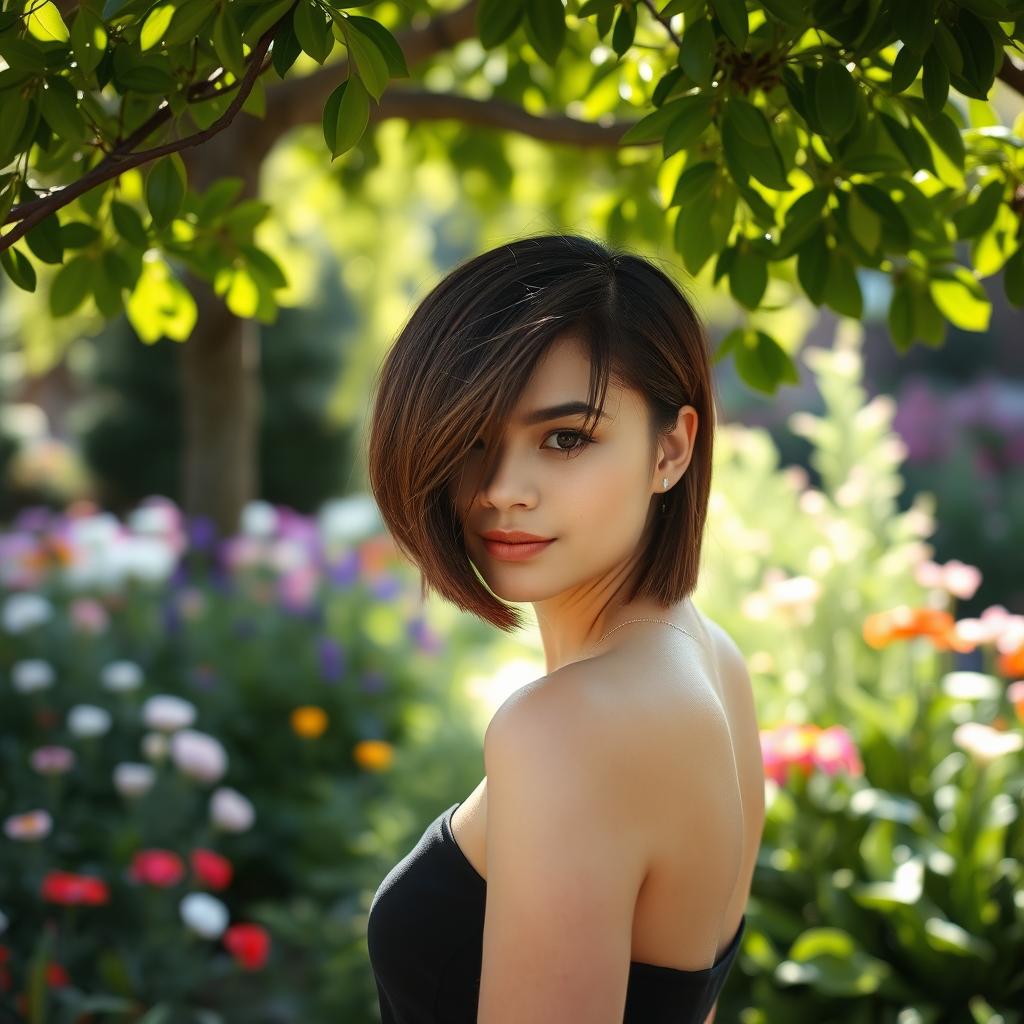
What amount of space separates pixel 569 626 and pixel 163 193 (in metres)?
0.68

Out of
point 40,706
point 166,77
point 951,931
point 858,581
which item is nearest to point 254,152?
point 40,706

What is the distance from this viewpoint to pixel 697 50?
3.87 ft

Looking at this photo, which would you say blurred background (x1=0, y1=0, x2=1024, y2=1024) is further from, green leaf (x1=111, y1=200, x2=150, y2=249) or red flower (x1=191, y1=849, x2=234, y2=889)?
green leaf (x1=111, y1=200, x2=150, y2=249)

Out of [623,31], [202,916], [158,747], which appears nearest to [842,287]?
[623,31]

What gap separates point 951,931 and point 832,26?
185 cm

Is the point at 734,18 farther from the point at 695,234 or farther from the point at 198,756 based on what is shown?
the point at 198,756

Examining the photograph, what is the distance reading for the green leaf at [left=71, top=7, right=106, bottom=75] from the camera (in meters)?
1.11

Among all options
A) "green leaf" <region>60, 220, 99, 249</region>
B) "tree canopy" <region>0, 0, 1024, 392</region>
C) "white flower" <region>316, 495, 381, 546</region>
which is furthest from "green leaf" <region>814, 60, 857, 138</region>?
"white flower" <region>316, 495, 381, 546</region>

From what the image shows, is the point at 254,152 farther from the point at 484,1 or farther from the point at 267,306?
the point at 484,1

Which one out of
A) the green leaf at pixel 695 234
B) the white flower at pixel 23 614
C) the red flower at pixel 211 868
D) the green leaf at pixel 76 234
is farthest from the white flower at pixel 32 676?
the green leaf at pixel 695 234

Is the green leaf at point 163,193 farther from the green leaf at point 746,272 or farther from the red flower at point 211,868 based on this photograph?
the red flower at point 211,868

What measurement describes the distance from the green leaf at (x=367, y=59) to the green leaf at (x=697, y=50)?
1.03 ft

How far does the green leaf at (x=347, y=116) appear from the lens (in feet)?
3.64

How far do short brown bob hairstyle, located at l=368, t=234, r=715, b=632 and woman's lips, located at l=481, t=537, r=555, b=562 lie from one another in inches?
2.1
